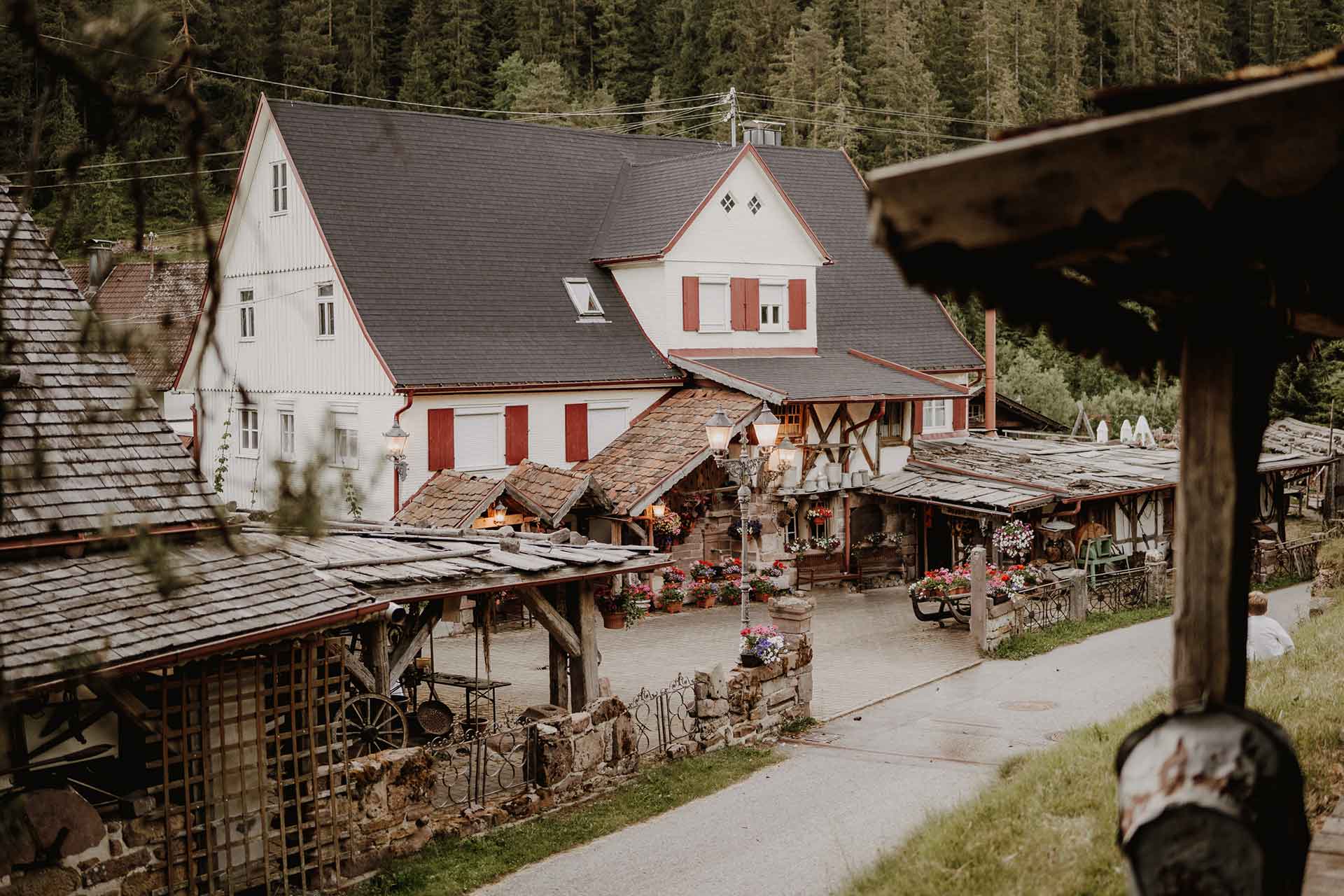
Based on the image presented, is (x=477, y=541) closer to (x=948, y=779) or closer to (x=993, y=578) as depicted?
(x=948, y=779)

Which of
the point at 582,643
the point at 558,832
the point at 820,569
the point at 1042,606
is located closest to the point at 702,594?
the point at 820,569

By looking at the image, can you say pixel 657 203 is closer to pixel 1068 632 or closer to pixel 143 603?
pixel 1068 632

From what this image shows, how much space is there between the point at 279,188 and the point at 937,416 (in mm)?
16895

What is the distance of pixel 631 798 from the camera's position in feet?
45.1

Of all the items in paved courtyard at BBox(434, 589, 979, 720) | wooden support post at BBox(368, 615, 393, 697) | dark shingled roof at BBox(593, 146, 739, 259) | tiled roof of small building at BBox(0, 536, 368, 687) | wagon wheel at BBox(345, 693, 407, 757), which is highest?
dark shingled roof at BBox(593, 146, 739, 259)

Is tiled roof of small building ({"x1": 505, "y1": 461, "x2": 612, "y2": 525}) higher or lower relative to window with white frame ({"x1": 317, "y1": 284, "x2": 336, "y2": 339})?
lower

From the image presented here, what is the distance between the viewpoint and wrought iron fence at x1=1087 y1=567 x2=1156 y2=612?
25.3 meters

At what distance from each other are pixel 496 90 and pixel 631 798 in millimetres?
61587

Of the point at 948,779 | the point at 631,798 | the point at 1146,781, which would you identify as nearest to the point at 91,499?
the point at 631,798

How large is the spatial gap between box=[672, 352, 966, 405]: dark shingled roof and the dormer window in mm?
2114

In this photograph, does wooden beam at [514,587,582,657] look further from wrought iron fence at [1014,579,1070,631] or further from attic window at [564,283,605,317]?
attic window at [564,283,605,317]

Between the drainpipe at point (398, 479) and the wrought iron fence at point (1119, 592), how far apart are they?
43.8ft

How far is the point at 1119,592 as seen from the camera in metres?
25.7

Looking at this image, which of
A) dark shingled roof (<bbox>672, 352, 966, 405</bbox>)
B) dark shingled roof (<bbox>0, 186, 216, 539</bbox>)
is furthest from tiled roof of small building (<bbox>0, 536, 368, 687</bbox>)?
dark shingled roof (<bbox>672, 352, 966, 405</bbox>)
